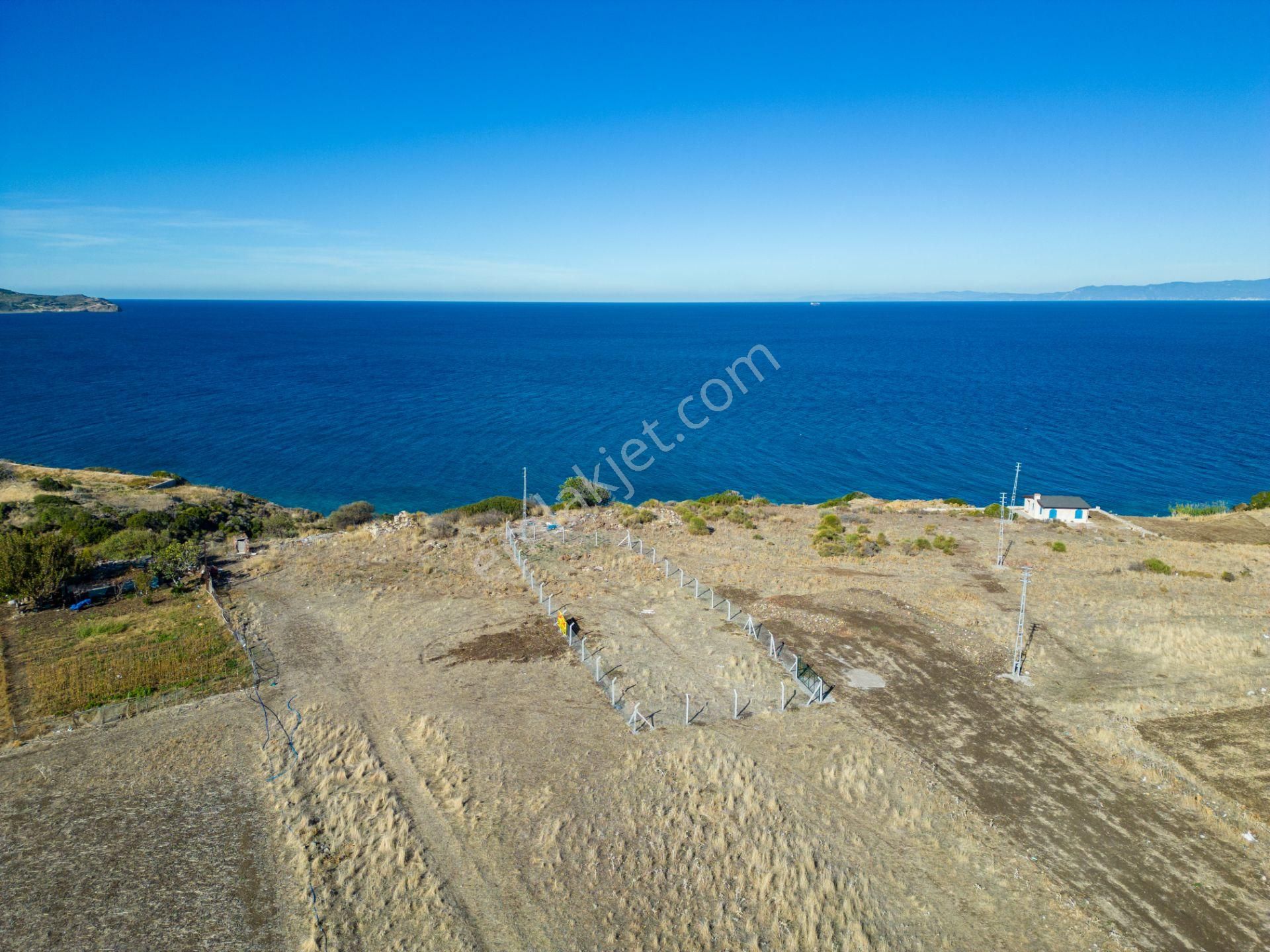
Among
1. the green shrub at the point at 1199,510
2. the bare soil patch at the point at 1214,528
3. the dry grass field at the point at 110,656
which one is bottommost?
the green shrub at the point at 1199,510

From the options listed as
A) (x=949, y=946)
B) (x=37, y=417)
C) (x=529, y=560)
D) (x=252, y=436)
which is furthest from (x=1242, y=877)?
(x=37, y=417)

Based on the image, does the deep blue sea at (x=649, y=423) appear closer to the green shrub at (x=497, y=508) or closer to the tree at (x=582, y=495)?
the tree at (x=582, y=495)

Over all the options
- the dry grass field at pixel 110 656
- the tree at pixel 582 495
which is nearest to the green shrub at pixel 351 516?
the tree at pixel 582 495

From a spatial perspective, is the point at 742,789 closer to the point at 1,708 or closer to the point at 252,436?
the point at 1,708

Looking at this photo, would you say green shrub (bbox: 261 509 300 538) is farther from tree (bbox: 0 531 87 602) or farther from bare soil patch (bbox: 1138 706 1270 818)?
bare soil patch (bbox: 1138 706 1270 818)

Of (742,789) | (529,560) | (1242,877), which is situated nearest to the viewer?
(1242,877)

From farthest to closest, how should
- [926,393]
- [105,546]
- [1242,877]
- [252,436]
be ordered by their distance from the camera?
1. [926,393]
2. [252,436]
3. [105,546]
4. [1242,877]
